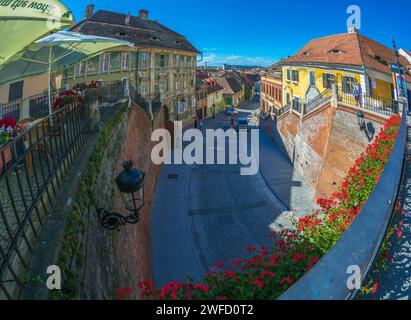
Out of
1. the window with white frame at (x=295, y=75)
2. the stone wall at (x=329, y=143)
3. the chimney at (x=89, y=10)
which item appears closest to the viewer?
the stone wall at (x=329, y=143)

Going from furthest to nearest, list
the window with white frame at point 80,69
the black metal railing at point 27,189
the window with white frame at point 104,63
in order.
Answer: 1. the window with white frame at point 104,63
2. the window with white frame at point 80,69
3. the black metal railing at point 27,189

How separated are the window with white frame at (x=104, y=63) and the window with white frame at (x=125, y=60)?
67.7 inches

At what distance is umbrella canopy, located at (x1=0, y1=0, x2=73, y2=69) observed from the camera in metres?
4.95

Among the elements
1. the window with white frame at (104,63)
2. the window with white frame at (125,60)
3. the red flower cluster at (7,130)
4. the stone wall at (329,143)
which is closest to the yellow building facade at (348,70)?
the stone wall at (329,143)

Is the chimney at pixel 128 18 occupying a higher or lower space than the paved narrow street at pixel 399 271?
higher

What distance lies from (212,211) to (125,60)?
17971 mm

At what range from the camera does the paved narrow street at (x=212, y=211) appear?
12.6 metres

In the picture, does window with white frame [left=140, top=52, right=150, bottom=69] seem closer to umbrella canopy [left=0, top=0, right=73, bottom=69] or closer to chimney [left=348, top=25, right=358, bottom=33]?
chimney [left=348, top=25, right=358, bottom=33]

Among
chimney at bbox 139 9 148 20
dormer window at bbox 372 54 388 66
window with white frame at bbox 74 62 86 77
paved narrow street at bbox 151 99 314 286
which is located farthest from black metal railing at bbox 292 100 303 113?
chimney at bbox 139 9 148 20

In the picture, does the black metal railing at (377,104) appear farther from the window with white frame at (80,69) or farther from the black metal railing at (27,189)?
the window with white frame at (80,69)

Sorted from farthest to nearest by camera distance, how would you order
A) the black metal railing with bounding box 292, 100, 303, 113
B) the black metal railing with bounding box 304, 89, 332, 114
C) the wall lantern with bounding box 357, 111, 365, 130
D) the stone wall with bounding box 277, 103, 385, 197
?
the black metal railing with bounding box 292, 100, 303, 113, the black metal railing with bounding box 304, 89, 332, 114, the stone wall with bounding box 277, 103, 385, 197, the wall lantern with bounding box 357, 111, 365, 130

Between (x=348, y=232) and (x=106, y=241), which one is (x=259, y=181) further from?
(x=348, y=232)

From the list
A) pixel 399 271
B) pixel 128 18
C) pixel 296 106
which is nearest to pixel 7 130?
pixel 399 271

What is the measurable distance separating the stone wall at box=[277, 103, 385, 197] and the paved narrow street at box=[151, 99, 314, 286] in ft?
4.51
